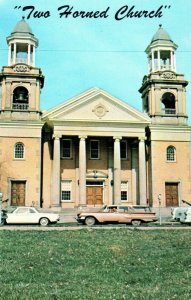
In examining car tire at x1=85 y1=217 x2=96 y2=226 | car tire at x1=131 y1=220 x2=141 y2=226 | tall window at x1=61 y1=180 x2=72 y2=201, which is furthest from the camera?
tall window at x1=61 y1=180 x2=72 y2=201

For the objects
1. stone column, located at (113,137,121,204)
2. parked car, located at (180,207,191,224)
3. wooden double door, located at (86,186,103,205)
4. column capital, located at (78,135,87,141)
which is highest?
column capital, located at (78,135,87,141)

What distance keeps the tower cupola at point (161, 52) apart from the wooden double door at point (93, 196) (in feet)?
44.8

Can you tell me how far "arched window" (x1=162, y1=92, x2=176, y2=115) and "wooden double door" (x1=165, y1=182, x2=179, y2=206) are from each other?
7285 millimetres

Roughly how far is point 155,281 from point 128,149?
117 ft

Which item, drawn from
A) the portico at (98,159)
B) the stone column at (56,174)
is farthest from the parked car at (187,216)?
the stone column at (56,174)

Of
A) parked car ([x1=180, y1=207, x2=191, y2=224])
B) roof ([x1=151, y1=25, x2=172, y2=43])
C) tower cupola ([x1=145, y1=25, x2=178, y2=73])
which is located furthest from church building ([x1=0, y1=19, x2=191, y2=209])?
parked car ([x1=180, y1=207, x2=191, y2=224])

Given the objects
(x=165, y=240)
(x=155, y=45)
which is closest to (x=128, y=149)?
(x=155, y=45)

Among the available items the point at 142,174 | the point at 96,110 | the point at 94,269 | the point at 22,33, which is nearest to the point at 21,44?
the point at 22,33

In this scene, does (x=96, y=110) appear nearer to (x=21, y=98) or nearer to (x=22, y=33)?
→ (x=21, y=98)

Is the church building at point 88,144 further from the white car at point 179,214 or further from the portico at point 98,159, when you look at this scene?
the white car at point 179,214

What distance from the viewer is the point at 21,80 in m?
42.4

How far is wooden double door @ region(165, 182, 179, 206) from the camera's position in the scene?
42281 millimetres

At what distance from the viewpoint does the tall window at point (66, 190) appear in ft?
140

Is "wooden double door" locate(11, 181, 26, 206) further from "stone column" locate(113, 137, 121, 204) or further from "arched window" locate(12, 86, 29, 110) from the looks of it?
"stone column" locate(113, 137, 121, 204)
